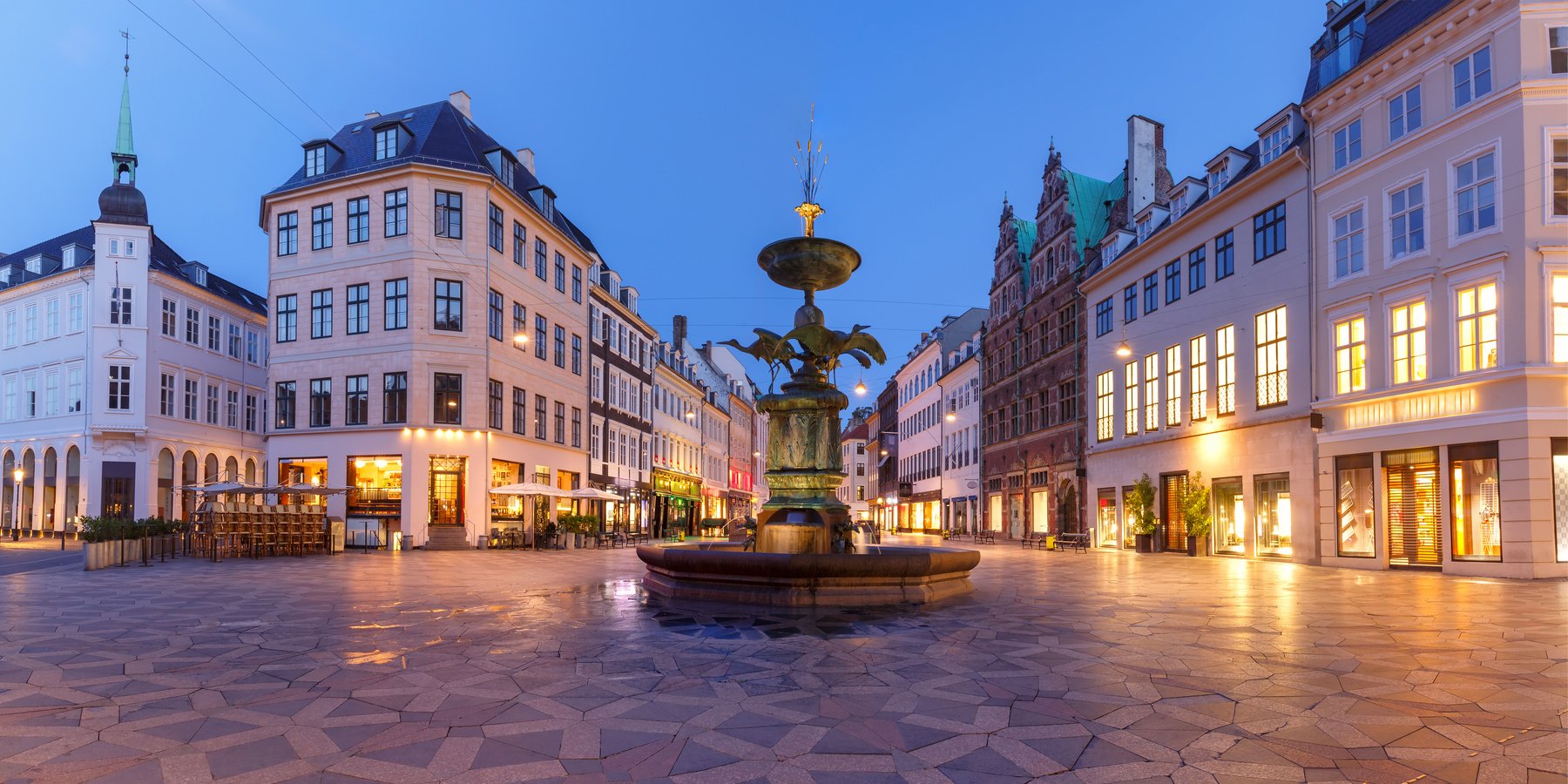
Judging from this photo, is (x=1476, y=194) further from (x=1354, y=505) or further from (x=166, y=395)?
(x=166, y=395)

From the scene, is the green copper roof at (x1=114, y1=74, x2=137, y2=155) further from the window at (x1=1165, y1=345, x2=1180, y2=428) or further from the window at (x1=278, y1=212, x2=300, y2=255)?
the window at (x1=1165, y1=345, x2=1180, y2=428)

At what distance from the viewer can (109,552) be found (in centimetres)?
2214

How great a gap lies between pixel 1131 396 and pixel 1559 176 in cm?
1819

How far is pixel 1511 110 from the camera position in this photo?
790 inches

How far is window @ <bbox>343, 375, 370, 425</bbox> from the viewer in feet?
114

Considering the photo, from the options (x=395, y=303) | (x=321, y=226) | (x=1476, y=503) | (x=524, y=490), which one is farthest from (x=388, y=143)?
(x=1476, y=503)

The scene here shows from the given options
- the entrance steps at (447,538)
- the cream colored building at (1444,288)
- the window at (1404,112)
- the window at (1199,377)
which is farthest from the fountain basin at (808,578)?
the entrance steps at (447,538)

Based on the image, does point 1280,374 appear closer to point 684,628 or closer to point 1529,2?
point 1529,2

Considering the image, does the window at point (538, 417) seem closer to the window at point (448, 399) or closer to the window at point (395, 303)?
the window at point (448, 399)

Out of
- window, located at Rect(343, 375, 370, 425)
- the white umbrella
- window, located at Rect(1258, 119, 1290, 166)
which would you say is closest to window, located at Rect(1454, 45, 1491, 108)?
window, located at Rect(1258, 119, 1290, 166)

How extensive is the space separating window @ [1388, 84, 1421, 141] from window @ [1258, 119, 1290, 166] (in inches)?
161

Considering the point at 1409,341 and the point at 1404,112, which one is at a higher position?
the point at 1404,112

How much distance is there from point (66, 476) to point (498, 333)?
88.9ft

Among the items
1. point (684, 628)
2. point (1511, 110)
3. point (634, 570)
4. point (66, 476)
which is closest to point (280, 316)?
point (66, 476)
